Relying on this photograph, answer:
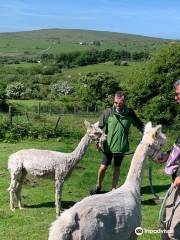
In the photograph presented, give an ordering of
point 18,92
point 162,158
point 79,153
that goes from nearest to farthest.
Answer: point 162,158 → point 79,153 → point 18,92

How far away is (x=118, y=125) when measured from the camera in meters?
11.1

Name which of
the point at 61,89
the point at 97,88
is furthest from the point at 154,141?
the point at 61,89

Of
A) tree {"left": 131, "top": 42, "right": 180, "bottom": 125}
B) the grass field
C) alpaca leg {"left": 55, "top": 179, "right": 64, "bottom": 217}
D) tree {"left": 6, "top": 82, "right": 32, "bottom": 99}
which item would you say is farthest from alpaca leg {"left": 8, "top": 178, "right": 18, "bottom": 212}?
tree {"left": 6, "top": 82, "right": 32, "bottom": 99}

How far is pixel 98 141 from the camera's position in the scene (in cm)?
1088

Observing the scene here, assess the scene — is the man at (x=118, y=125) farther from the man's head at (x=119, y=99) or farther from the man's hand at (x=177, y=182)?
the man's hand at (x=177, y=182)

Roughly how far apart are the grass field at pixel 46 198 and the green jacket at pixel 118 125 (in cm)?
153

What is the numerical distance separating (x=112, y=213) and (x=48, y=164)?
5107 millimetres

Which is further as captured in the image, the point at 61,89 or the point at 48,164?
the point at 61,89

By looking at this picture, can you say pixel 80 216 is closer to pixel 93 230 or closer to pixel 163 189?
pixel 93 230

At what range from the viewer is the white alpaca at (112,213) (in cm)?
516

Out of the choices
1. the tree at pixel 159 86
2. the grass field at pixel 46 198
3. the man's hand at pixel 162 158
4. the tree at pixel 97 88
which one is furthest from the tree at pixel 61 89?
the man's hand at pixel 162 158

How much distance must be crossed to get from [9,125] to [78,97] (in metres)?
37.3

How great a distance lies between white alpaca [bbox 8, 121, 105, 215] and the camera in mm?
10539

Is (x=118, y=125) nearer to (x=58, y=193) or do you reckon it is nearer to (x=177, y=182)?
(x=58, y=193)
